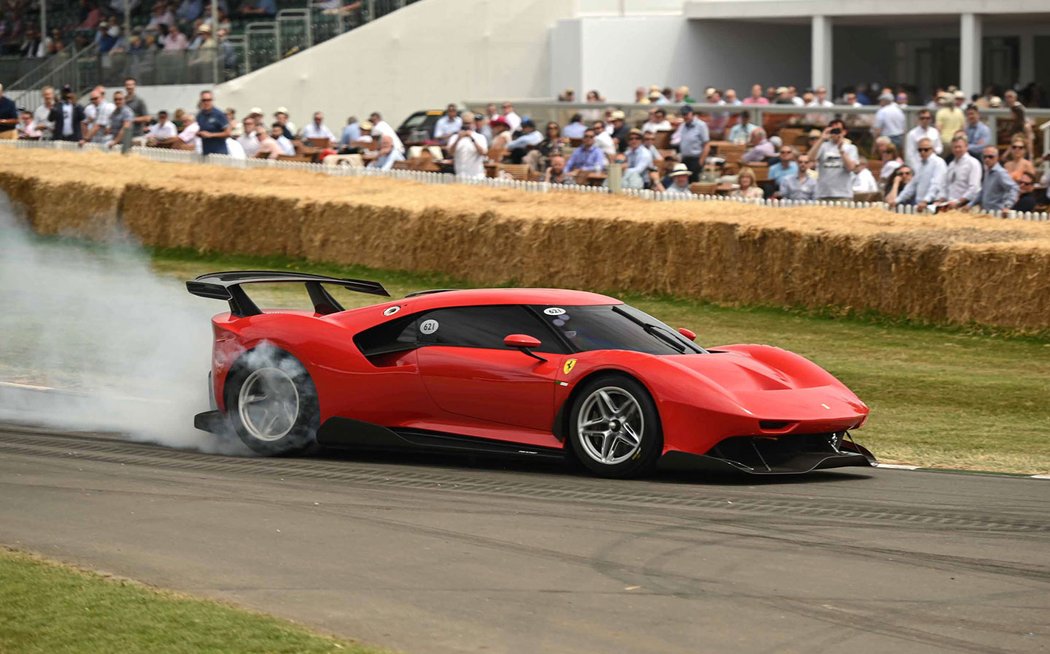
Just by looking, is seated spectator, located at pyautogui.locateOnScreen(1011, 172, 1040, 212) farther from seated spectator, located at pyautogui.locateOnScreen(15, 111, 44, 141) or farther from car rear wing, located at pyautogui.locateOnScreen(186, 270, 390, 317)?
seated spectator, located at pyautogui.locateOnScreen(15, 111, 44, 141)

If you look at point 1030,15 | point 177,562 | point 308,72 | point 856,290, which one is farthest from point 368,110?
point 177,562

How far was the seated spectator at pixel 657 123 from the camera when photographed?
82.8ft

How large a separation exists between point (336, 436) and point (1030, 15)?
25.7m

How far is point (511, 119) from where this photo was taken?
27.5m

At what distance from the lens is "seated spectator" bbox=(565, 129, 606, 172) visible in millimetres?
23203

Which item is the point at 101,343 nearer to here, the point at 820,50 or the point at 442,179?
the point at 442,179

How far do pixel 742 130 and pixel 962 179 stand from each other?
21.5 ft

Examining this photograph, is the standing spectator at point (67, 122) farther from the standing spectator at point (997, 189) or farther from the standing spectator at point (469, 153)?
the standing spectator at point (997, 189)

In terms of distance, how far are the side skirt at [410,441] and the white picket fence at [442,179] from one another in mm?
9111

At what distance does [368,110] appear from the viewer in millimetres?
37531

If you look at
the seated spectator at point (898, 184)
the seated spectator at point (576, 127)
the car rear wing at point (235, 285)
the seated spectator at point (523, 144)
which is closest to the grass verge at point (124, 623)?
the car rear wing at point (235, 285)

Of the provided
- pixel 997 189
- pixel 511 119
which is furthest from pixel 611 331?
pixel 511 119

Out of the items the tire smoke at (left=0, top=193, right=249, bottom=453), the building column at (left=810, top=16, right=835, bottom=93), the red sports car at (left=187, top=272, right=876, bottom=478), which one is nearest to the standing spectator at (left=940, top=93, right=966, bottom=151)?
the tire smoke at (left=0, top=193, right=249, bottom=453)

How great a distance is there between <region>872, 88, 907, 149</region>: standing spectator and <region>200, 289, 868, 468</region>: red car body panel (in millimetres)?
12803
